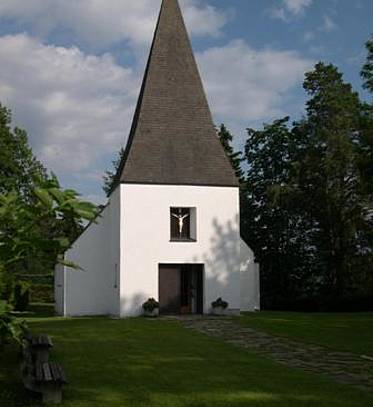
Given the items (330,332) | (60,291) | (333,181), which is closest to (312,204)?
(333,181)

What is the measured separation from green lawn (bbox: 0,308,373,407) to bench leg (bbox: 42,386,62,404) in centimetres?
13

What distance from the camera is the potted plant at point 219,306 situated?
27188 millimetres

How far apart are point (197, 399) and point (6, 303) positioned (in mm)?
6280

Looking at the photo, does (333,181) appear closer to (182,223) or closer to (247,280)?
(247,280)

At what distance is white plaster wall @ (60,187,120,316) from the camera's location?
2914 centimetres

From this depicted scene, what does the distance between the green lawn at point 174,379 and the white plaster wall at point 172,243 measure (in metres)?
10.4

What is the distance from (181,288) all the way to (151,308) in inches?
95.1

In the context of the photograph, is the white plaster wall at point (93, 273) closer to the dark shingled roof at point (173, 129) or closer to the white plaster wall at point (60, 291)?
the white plaster wall at point (60, 291)

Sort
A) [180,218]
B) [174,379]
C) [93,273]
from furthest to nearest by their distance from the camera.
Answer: [93,273], [180,218], [174,379]

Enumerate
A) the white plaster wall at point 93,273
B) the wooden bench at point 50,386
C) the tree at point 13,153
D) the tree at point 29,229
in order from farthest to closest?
1. the tree at point 13,153
2. the white plaster wall at point 93,273
3. the wooden bench at point 50,386
4. the tree at point 29,229

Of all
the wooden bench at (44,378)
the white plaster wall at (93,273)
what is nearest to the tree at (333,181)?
the white plaster wall at (93,273)

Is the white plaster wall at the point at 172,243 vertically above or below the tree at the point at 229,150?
below

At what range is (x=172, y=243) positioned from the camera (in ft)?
90.0

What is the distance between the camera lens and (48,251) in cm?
320
